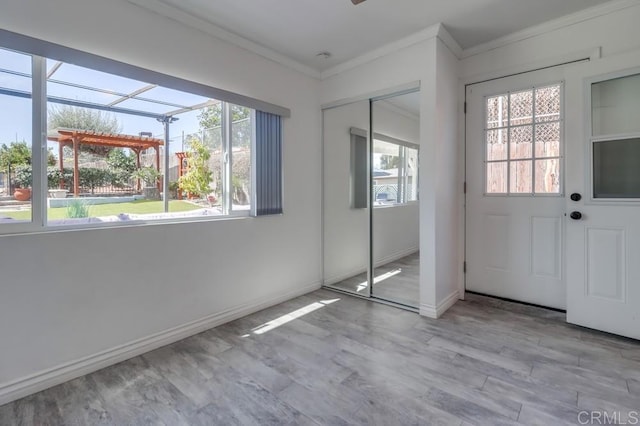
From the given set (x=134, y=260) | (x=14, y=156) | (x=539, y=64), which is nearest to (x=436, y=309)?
(x=539, y=64)

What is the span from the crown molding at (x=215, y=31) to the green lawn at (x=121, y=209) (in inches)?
55.4

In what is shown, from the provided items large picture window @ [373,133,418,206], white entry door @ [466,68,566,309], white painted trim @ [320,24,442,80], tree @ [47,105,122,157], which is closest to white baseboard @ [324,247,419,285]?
large picture window @ [373,133,418,206]

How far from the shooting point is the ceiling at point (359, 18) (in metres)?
2.39

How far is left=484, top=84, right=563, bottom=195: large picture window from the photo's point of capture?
2916mm

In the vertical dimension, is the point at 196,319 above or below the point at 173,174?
below

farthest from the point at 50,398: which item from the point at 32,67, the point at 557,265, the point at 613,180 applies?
the point at 613,180

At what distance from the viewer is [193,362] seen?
2176mm

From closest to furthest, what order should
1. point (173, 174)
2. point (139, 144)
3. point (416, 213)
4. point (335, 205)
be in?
point (139, 144) → point (173, 174) → point (416, 213) → point (335, 205)

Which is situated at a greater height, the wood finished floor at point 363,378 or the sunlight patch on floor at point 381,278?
the sunlight patch on floor at point 381,278

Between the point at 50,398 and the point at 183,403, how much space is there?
0.78m

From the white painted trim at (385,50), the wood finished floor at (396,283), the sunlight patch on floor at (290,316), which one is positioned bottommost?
the sunlight patch on floor at (290,316)

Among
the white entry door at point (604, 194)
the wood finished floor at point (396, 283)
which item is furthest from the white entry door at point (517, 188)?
the wood finished floor at point (396, 283)

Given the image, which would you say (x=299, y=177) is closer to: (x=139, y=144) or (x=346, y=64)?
(x=346, y=64)

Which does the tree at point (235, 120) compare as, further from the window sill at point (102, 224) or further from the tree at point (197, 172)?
the window sill at point (102, 224)
